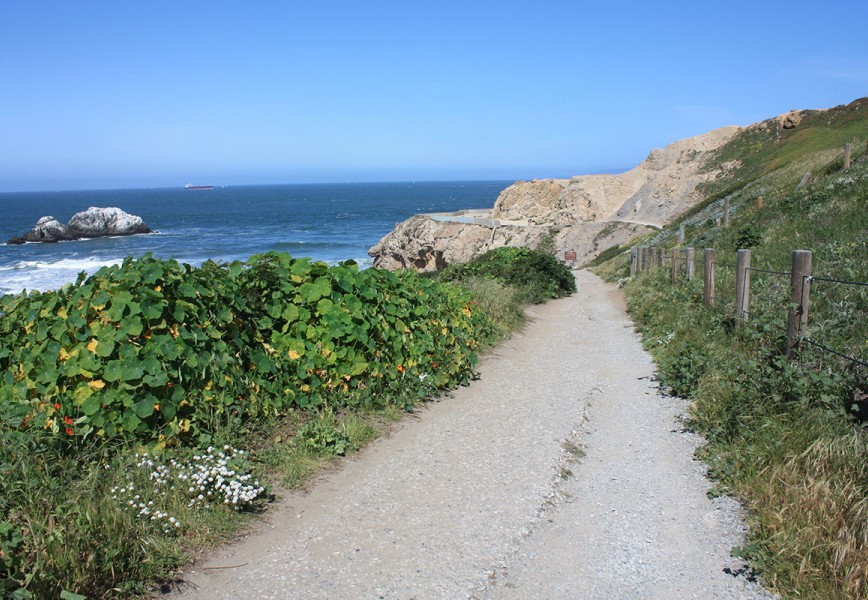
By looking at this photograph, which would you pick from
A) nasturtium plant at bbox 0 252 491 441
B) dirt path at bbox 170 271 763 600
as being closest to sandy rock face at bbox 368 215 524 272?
nasturtium plant at bbox 0 252 491 441

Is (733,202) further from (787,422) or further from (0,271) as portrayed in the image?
(0,271)

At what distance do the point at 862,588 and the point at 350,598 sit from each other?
266 centimetres

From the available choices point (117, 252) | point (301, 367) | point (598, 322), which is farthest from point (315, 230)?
point (301, 367)

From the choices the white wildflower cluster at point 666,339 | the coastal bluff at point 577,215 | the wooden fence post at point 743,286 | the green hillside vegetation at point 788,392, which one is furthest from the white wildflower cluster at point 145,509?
the coastal bluff at point 577,215

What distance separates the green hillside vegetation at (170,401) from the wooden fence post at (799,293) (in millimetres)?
3747

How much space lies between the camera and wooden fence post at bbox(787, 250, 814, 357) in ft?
21.8

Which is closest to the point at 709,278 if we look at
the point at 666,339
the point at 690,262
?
the point at 666,339

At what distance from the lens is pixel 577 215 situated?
55594 mm

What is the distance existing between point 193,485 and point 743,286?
7473mm

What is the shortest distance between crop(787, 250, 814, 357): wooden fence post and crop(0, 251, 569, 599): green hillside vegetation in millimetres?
3747

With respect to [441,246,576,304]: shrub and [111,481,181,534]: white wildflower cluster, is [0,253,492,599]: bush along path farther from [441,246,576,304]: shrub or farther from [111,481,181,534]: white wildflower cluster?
[441,246,576,304]: shrub

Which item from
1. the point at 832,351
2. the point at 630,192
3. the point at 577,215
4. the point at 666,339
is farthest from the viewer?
the point at 630,192

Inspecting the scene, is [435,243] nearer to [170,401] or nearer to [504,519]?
[170,401]

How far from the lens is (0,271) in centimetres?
5241
